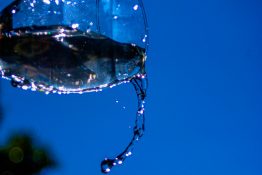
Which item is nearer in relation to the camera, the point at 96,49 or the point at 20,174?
the point at 96,49

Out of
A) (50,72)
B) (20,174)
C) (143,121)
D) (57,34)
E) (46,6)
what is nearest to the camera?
(57,34)

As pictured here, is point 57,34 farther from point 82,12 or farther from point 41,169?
point 41,169

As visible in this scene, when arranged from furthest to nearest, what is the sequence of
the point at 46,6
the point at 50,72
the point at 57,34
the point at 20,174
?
the point at 20,174, the point at 50,72, the point at 46,6, the point at 57,34

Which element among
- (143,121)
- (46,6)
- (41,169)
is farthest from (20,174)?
(46,6)

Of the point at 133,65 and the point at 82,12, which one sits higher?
the point at 82,12
